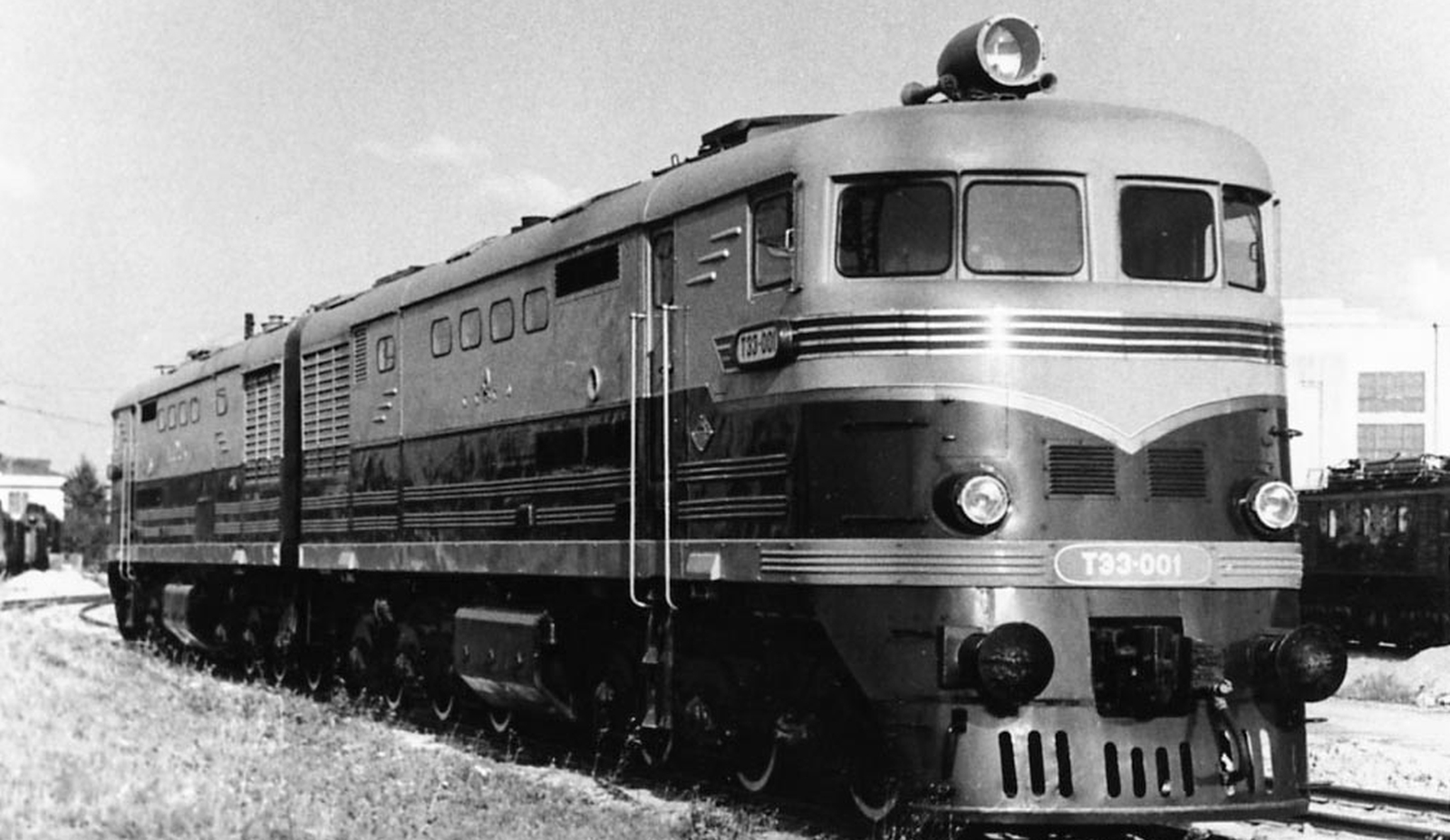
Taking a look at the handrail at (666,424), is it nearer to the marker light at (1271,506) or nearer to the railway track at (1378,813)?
the marker light at (1271,506)

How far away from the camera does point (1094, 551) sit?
33.9 ft

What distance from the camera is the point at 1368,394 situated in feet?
258

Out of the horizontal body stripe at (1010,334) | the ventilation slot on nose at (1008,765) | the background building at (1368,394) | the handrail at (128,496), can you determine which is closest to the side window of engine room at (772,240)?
the horizontal body stripe at (1010,334)

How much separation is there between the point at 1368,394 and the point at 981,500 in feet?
239

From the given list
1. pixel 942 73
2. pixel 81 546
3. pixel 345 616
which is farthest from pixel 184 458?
pixel 81 546

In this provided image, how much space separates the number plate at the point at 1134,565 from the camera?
10289mm

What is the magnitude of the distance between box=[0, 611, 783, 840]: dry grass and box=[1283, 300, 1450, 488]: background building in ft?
215

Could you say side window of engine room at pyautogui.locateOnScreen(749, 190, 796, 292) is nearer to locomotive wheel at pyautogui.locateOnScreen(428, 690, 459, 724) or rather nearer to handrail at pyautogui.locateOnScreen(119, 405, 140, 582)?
locomotive wheel at pyautogui.locateOnScreen(428, 690, 459, 724)

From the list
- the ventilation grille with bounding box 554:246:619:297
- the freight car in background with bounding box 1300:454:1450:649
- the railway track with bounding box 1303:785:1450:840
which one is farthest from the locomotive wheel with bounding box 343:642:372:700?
the freight car in background with bounding box 1300:454:1450:649

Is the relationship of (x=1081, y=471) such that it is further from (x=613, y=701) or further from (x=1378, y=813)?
(x=613, y=701)

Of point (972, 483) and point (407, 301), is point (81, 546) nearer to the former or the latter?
point (407, 301)

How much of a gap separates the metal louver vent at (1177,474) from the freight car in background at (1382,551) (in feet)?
76.1

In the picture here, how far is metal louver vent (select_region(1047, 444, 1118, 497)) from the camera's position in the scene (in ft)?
34.0

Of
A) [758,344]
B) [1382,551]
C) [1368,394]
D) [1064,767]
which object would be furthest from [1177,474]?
[1368,394]
